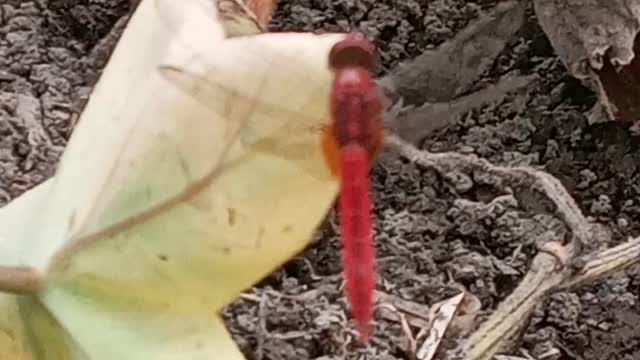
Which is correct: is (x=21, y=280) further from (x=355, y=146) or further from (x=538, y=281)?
(x=538, y=281)

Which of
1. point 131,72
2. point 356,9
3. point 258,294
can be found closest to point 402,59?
point 356,9

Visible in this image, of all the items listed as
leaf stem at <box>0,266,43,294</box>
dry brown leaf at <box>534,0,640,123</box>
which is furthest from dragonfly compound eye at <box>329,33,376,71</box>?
dry brown leaf at <box>534,0,640,123</box>

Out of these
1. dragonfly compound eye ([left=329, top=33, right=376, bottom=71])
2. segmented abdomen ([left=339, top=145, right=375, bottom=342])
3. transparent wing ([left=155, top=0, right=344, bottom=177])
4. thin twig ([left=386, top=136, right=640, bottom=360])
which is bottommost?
thin twig ([left=386, top=136, right=640, bottom=360])

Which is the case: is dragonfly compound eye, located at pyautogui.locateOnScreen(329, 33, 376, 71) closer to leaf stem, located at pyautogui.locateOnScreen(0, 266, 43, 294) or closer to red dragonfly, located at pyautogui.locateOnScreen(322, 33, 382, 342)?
red dragonfly, located at pyautogui.locateOnScreen(322, 33, 382, 342)

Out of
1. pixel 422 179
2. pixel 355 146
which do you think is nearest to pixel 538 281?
pixel 422 179

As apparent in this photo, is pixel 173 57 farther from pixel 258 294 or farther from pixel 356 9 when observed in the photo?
pixel 356 9

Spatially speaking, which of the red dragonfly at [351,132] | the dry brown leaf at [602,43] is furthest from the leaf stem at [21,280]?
the dry brown leaf at [602,43]

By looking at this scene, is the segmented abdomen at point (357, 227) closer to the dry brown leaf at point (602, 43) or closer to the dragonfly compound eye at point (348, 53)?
the dragonfly compound eye at point (348, 53)
